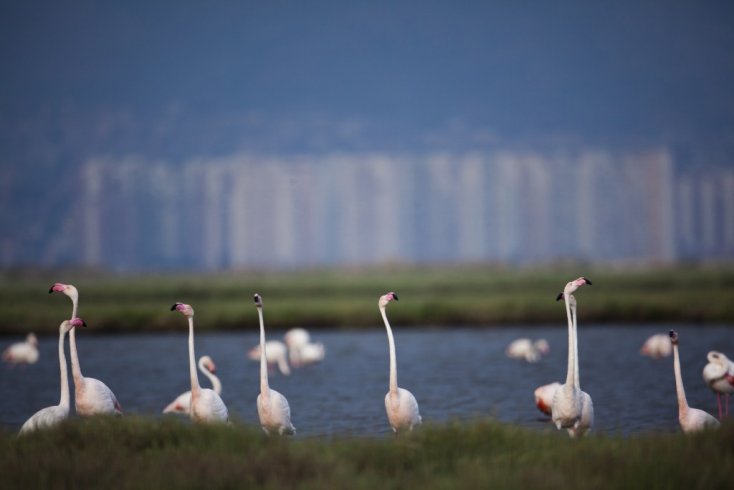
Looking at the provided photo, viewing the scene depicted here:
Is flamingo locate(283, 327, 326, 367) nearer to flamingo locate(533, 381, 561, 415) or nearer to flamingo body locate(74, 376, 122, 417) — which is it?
flamingo locate(533, 381, 561, 415)

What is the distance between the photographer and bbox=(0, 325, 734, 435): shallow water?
19.1 m

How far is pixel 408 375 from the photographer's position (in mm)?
26359

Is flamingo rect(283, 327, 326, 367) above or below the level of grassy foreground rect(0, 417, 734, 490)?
above

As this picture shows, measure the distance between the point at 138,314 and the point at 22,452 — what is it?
27225 mm

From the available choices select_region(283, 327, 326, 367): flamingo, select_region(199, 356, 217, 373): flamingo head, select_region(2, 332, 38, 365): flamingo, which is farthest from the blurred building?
select_region(199, 356, 217, 373): flamingo head

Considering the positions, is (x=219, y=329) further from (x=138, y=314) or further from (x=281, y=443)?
(x=281, y=443)

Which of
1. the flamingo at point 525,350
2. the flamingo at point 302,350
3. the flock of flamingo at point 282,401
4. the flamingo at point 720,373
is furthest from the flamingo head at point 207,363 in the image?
the flamingo at point 525,350

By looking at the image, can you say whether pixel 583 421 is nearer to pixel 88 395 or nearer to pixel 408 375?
pixel 88 395

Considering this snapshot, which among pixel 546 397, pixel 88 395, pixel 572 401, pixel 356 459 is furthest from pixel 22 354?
pixel 356 459

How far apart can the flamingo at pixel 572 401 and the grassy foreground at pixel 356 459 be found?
1197 mm

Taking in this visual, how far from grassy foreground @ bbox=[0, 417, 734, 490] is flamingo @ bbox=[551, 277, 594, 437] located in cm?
120

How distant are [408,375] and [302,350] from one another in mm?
3536

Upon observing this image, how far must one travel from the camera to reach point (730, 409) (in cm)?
1902

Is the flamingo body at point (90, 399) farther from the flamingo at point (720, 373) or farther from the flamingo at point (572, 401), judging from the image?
the flamingo at point (720, 373)
